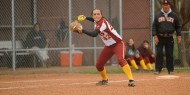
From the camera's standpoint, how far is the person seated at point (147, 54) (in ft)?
55.7

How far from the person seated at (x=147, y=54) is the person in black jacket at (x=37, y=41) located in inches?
130

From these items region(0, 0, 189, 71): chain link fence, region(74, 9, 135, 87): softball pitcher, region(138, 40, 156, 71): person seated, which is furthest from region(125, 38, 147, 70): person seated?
region(74, 9, 135, 87): softball pitcher

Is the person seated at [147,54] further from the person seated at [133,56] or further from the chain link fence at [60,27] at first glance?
the chain link fence at [60,27]

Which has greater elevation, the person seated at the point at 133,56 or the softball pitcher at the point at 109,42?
the softball pitcher at the point at 109,42

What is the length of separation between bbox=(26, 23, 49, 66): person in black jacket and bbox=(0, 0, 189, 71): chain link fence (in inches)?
4.7

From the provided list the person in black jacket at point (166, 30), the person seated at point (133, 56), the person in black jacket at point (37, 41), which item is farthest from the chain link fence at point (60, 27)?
the person in black jacket at point (166, 30)

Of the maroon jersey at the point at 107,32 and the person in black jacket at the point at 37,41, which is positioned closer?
the maroon jersey at the point at 107,32

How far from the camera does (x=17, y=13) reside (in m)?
17.9

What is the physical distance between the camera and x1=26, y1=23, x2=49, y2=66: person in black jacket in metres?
17.3

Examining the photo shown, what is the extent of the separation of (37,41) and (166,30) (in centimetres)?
470

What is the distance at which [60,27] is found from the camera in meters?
17.8

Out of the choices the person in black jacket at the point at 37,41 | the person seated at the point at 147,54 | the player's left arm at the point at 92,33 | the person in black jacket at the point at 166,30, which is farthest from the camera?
the person in black jacket at the point at 37,41

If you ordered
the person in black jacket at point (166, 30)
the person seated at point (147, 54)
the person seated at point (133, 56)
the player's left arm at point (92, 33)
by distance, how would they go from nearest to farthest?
the player's left arm at point (92, 33) → the person in black jacket at point (166, 30) → the person seated at point (133, 56) → the person seated at point (147, 54)

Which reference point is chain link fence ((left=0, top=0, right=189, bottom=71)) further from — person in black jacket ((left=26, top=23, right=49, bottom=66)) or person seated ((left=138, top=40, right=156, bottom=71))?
person seated ((left=138, top=40, right=156, bottom=71))
